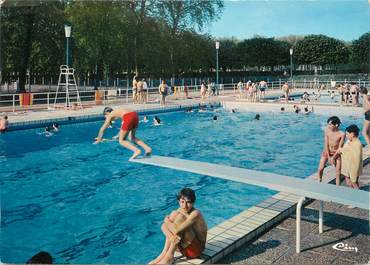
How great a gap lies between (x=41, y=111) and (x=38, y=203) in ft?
39.8

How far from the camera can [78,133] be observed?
17.3 metres

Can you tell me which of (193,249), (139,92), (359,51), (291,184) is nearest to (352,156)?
(291,184)

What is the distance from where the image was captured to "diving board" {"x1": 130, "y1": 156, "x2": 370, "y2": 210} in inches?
181

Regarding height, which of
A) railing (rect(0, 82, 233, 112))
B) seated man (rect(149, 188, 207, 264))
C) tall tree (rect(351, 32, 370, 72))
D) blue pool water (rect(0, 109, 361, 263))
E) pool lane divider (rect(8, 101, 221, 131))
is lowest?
blue pool water (rect(0, 109, 361, 263))

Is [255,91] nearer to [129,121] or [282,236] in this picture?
[129,121]

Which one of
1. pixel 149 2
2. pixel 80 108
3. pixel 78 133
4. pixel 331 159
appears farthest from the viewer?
pixel 149 2

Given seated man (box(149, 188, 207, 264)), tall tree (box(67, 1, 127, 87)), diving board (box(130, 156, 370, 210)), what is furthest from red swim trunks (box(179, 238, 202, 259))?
tall tree (box(67, 1, 127, 87))

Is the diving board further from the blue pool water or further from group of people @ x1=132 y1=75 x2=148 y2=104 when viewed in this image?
group of people @ x1=132 y1=75 x2=148 y2=104

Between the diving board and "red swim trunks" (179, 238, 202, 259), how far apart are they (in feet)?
3.60

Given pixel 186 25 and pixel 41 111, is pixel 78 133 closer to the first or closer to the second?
pixel 41 111

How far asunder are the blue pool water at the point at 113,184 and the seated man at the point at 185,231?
2016 millimetres

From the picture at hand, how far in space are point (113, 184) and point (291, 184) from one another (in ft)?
20.5

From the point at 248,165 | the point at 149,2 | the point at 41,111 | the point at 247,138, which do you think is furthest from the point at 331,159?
the point at 149,2

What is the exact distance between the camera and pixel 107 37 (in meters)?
31.8
